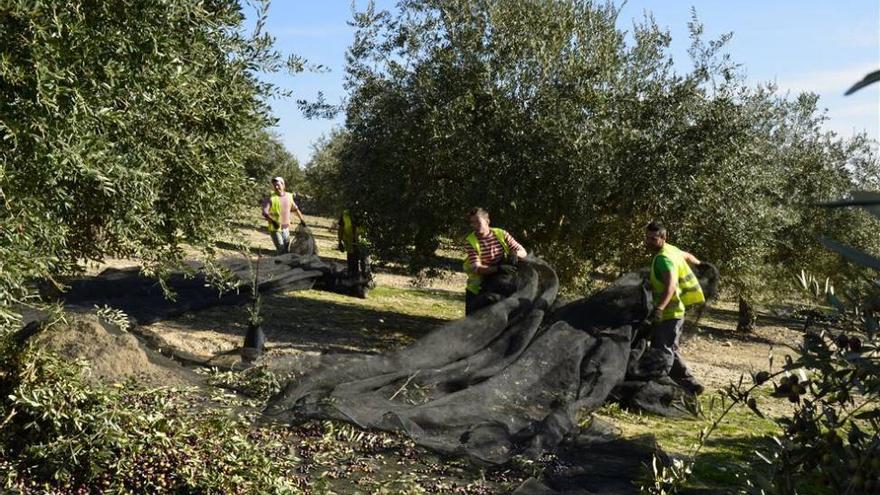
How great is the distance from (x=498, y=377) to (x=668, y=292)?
2138 millimetres

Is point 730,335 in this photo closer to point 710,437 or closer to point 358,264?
point 358,264

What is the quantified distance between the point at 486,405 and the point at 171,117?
11.6 feet

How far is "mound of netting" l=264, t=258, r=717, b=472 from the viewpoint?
23.1 feet

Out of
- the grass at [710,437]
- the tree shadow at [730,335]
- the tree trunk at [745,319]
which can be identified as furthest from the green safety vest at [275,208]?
the tree trunk at [745,319]

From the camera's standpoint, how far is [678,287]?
382 inches

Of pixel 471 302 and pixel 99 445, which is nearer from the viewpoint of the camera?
pixel 99 445

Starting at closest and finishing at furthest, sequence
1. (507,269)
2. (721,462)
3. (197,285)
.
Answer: (721,462) → (507,269) → (197,285)

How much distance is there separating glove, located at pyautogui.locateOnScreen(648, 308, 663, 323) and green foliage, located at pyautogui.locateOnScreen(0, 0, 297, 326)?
4529 mm

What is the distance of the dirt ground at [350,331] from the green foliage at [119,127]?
90.7 inches

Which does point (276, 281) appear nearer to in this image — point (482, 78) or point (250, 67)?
point (482, 78)

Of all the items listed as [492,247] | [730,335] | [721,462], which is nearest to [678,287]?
[492,247]

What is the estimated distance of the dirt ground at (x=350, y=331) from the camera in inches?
422

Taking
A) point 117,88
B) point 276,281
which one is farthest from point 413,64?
point 117,88

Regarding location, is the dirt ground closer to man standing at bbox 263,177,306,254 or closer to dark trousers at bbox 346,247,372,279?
dark trousers at bbox 346,247,372,279
